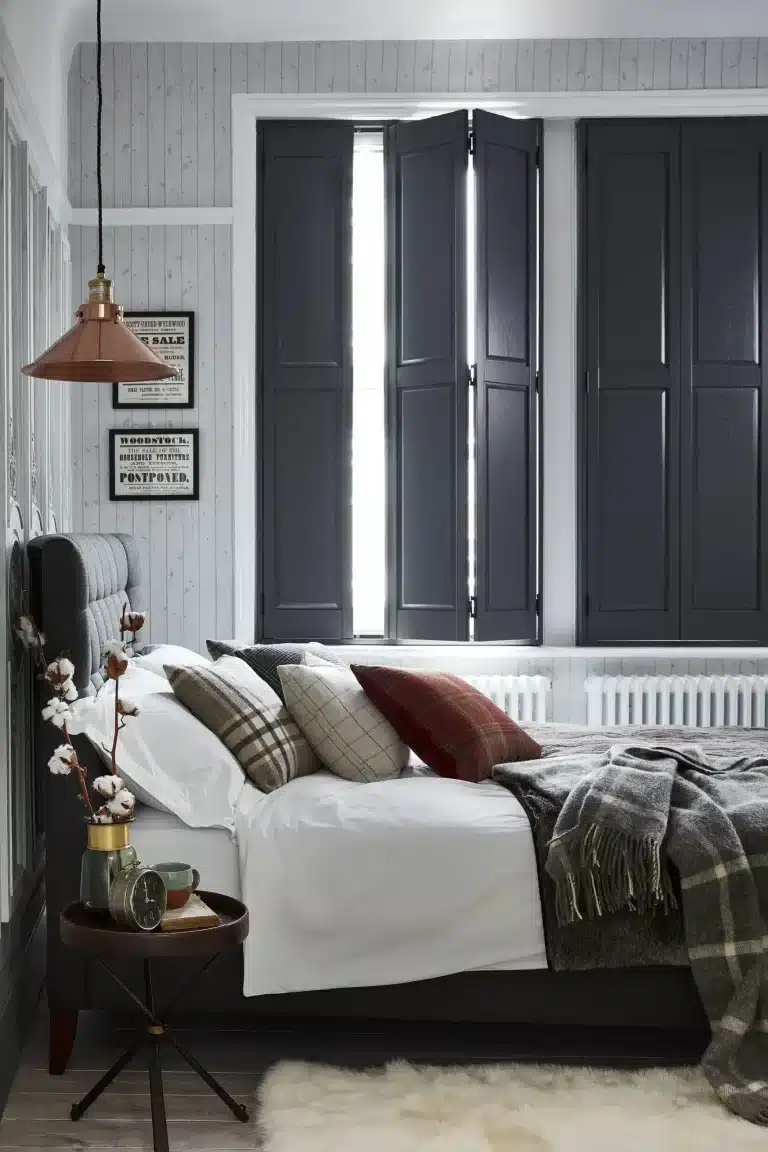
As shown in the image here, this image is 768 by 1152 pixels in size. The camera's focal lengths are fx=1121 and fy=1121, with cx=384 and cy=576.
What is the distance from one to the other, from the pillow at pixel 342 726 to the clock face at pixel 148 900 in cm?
84

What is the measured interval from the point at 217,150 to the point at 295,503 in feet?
4.88

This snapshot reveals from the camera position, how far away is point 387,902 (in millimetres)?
2514

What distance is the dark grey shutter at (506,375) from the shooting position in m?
4.57

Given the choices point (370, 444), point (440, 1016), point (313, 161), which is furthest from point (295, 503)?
point (440, 1016)

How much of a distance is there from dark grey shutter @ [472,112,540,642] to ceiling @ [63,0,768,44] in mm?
381

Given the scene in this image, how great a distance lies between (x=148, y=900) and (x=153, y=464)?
110 inches

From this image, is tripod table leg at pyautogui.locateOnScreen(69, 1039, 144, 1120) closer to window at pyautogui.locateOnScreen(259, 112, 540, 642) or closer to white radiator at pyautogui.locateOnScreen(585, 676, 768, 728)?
window at pyautogui.locateOnScreen(259, 112, 540, 642)

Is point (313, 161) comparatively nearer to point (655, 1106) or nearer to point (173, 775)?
point (173, 775)

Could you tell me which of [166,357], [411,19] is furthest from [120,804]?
[411,19]

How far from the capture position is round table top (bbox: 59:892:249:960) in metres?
2.07

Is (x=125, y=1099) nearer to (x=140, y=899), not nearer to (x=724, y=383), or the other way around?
(x=140, y=899)

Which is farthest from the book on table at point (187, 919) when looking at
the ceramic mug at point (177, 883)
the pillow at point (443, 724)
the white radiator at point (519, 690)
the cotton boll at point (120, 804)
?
the white radiator at point (519, 690)

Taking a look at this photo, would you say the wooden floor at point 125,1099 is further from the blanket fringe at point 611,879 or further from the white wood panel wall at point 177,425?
the white wood panel wall at point 177,425

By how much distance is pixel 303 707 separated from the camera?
2953 mm
